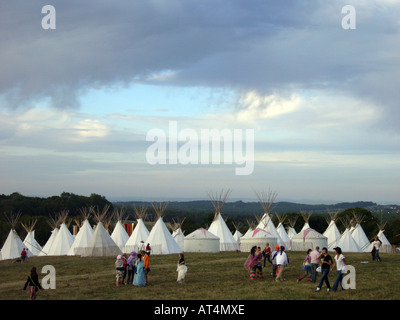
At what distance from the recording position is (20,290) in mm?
19203

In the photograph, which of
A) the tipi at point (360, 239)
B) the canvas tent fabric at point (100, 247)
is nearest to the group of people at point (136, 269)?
the canvas tent fabric at point (100, 247)

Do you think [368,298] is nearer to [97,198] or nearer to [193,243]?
[193,243]

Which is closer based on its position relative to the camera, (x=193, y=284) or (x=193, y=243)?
(x=193, y=284)

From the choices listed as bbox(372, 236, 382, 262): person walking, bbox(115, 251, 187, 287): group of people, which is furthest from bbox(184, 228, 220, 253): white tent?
bbox(115, 251, 187, 287): group of people

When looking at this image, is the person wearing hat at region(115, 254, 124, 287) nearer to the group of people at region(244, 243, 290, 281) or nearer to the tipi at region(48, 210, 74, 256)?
the group of people at region(244, 243, 290, 281)

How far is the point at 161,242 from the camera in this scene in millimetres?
38969

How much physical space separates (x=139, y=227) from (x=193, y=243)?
22.2 ft

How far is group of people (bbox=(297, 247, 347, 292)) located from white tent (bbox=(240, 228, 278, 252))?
17472 millimetres

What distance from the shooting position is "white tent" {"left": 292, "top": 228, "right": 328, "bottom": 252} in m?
41.5

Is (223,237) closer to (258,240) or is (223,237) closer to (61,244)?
(258,240)

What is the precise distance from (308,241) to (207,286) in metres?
24.3

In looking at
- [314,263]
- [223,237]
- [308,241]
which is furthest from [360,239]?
[314,263]
